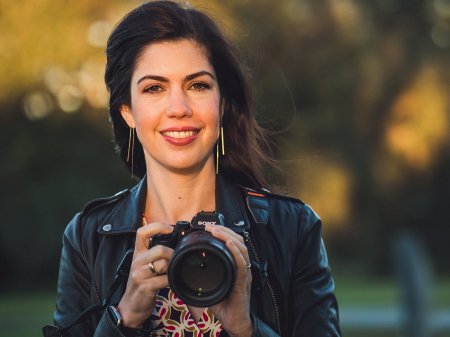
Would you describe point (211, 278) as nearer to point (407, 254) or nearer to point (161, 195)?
point (161, 195)

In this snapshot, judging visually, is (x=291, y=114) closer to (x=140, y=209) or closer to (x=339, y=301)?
(x=339, y=301)

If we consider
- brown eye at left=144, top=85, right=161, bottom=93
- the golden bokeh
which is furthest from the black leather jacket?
the golden bokeh

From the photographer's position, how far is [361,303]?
9273 millimetres

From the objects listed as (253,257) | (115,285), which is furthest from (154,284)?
(253,257)

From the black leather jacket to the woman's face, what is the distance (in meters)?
0.25

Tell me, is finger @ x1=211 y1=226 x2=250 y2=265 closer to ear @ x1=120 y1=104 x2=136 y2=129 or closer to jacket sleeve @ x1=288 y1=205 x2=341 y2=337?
jacket sleeve @ x1=288 y1=205 x2=341 y2=337

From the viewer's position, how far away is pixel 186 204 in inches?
87.6

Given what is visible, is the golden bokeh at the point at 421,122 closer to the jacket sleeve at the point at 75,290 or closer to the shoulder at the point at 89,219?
the shoulder at the point at 89,219

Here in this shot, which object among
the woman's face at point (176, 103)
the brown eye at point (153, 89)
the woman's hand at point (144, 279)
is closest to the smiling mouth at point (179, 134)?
the woman's face at point (176, 103)

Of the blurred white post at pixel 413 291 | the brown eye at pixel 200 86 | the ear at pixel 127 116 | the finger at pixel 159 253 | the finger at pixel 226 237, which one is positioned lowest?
the blurred white post at pixel 413 291

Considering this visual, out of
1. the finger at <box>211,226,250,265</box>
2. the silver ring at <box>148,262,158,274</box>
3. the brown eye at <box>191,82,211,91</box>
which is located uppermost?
the brown eye at <box>191,82,211,91</box>

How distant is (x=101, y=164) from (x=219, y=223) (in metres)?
8.87

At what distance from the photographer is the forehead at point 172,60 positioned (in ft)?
Answer: 6.77

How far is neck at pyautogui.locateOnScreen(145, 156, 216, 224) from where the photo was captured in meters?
2.20
